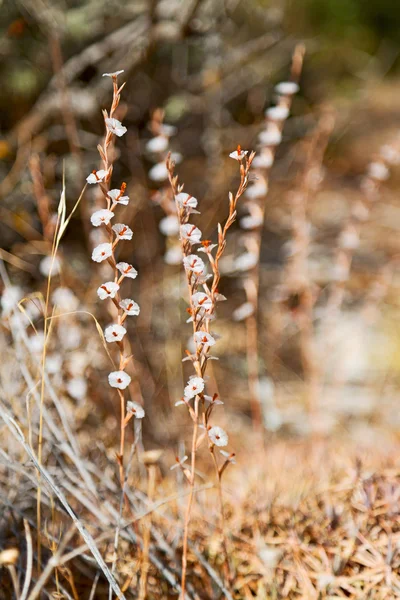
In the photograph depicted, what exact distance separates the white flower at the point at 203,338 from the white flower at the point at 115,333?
0.12m

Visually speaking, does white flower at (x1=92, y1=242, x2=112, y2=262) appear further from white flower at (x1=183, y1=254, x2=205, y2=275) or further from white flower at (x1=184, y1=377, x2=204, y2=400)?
white flower at (x1=184, y1=377, x2=204, y2=400)

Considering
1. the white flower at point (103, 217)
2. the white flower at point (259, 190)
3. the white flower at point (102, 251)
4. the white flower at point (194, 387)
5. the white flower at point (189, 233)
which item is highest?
Result: the white flower at point (103, 217)

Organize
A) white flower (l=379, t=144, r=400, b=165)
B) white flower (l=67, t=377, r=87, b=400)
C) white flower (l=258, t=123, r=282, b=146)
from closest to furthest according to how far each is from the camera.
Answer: white flower (l=258, t=123, r=282, b=146) → white flower (l=67, t=377, r=87, b=400) → white flower (l=379, t=144, r=400, b=165)

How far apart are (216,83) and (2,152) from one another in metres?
1.22

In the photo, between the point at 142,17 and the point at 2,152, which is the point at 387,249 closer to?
the point at 142,17

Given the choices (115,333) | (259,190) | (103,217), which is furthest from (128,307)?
(259,190)

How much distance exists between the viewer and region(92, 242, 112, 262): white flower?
0.82 m

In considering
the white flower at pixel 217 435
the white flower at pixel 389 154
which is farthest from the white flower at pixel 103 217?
the white flower at pixel 389 154

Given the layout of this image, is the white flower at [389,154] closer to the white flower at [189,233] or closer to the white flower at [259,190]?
the white flower at [259,190]

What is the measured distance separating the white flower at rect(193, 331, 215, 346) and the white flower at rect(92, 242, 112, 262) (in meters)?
0.19

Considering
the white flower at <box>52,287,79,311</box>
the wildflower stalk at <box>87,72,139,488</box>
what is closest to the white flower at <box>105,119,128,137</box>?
the wildflower stalk at <box>87,72,139,488</box>

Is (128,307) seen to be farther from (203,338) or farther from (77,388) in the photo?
(77,388)

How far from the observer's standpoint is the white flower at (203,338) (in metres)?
0.84

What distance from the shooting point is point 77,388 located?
5.20 feet
